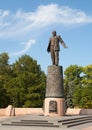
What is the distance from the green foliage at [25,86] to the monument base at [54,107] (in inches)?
907

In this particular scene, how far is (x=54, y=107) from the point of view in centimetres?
2414

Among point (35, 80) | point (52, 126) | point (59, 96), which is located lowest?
point (52, 126)

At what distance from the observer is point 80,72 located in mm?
64500

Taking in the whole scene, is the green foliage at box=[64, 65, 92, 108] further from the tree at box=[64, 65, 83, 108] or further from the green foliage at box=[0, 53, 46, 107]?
the green foliage at box=[0, 53, 46, 107]

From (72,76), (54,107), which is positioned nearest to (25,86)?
(72,76)

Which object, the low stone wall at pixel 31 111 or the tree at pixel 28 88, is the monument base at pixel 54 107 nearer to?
the low stone wall at pixel 31 111

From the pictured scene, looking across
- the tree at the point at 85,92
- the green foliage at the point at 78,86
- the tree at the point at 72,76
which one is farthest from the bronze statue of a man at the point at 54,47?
the tree at the point at 72,76

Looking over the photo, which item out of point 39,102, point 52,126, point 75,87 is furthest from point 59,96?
point 75,87

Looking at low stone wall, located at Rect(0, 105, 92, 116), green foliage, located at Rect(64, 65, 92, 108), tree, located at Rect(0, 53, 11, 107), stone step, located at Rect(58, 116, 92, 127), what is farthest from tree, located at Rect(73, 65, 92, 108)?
stone step, located at Rect(58, 116, 92, 127)

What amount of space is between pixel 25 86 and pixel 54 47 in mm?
24840

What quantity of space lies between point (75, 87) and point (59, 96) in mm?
37132

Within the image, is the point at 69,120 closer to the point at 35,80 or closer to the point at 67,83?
the point at 35,80

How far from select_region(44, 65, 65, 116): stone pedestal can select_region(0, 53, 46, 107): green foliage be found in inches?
904

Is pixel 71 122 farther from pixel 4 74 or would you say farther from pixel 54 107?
pixel 4 74
